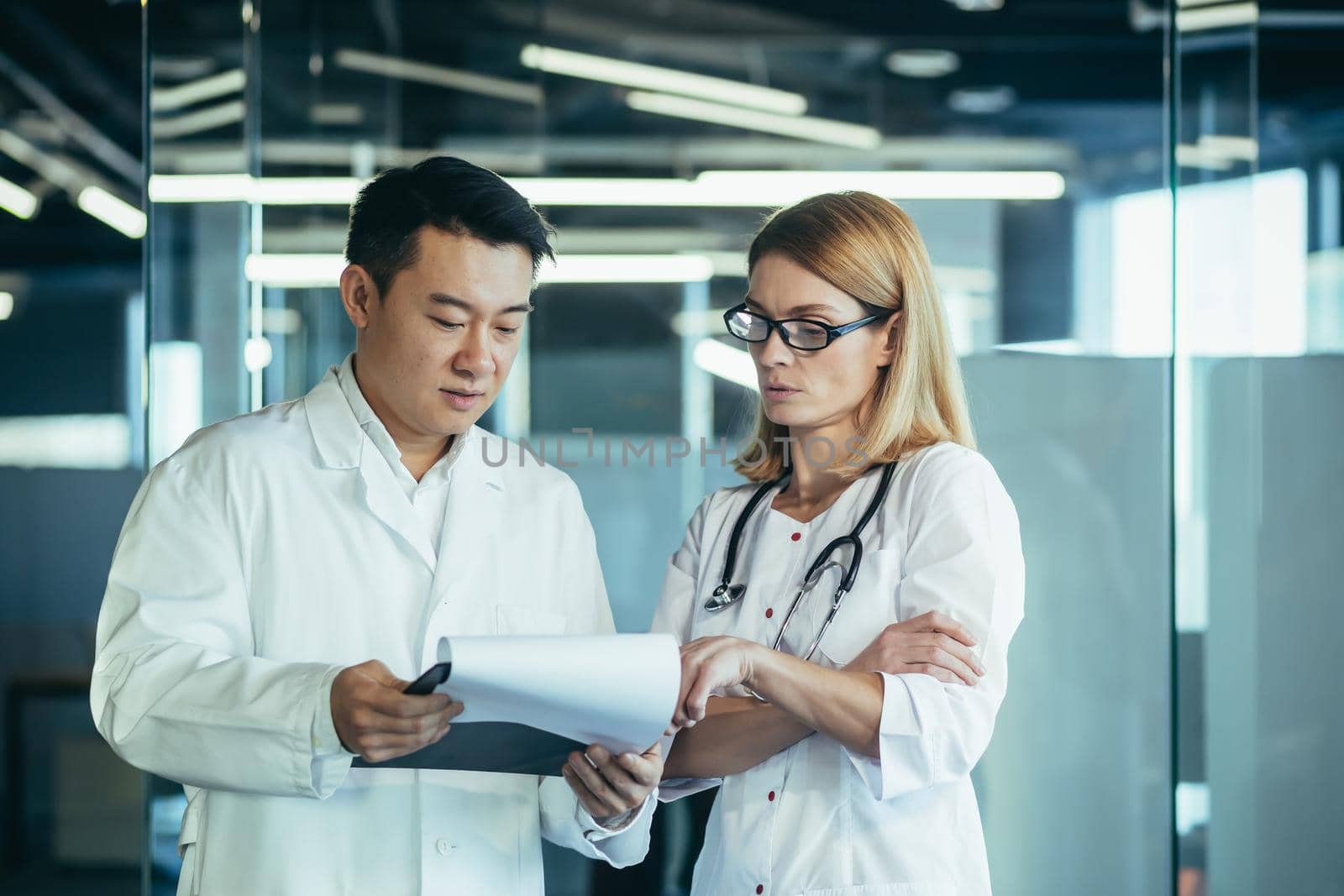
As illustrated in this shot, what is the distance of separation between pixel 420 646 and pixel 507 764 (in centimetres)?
23

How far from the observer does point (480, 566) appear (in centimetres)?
166

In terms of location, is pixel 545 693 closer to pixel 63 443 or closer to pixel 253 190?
pixel 253 190

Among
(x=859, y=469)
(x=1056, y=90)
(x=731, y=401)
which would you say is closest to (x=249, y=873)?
(x=859, y=469)

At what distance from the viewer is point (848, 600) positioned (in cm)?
163

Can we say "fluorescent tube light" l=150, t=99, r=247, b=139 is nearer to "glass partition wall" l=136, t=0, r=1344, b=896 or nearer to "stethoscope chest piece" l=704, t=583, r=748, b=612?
"glass partition wall" l=136, t=0, r=1344, b=896

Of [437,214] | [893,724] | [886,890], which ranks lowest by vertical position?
[886,890]

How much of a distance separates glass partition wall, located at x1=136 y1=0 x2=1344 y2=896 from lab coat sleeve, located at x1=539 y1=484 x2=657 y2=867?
769mm

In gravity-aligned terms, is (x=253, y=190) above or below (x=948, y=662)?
above

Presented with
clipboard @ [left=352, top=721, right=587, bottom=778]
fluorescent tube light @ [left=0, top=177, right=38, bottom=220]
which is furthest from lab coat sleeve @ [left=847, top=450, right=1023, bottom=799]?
fluorescent tube light @ [left=0, top=177, right=38, bottom=220]

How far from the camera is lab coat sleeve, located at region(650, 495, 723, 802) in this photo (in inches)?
69.2

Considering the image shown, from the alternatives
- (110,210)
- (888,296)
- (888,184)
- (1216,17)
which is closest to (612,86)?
(888,184)

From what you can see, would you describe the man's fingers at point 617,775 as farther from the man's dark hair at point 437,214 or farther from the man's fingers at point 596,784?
the man's dark hair at point 437,214

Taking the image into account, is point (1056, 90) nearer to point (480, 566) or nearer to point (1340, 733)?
point (1340, 733)

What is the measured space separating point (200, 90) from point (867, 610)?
220 cm
